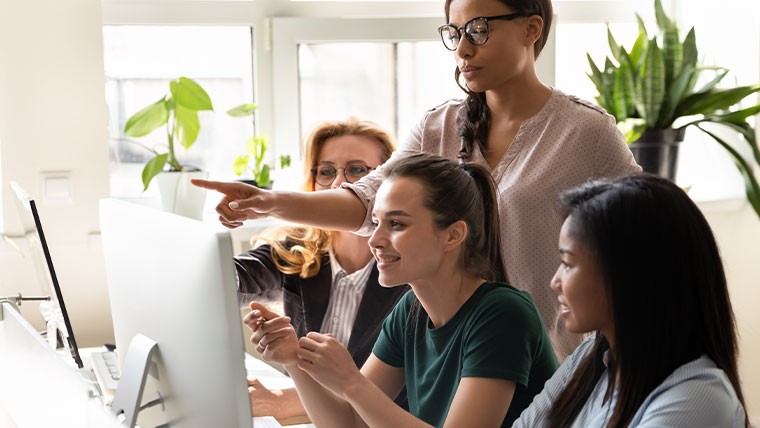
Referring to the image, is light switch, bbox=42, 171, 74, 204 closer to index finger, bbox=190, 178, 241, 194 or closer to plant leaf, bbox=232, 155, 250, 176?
plant leaf, bbox=232, 155, 250, 176

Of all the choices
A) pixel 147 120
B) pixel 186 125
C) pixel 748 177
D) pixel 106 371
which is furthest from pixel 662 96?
pixel 106 371

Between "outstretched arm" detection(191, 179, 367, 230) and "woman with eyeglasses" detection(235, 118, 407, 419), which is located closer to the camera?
"outstretched arm" detection(191, 179, 367, 230)

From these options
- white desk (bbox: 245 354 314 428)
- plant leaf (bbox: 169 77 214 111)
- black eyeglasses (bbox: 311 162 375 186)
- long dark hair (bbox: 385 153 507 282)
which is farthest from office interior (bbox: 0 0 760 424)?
long dark hair (bbox: 385 153 507 282)

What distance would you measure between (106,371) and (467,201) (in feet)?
3.05

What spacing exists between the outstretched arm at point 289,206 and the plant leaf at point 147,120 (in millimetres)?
1023

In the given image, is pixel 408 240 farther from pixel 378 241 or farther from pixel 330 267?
pixel 330 267

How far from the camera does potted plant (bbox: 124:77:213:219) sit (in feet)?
8.80

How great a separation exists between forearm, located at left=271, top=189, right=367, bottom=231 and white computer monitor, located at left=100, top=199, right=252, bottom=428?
48 centimetres

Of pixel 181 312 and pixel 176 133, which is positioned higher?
pixel 176 133

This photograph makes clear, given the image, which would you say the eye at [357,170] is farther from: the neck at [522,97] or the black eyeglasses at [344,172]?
the neck at [522,97]

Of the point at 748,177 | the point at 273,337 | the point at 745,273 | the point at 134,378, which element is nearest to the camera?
the point at 134,378

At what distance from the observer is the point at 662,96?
3111 mm

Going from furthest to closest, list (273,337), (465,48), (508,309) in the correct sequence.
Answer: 1. (465,48)
2. (508,309)
3. (273,337)

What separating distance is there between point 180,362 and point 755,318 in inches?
115
